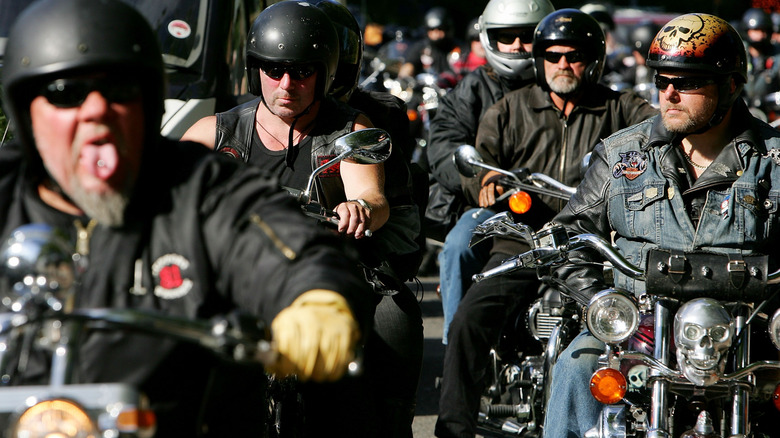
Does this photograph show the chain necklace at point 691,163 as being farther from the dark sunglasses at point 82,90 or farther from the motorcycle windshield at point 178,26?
the motorcycle windshield at point 178,26

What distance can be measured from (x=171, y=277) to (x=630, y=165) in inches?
95.2

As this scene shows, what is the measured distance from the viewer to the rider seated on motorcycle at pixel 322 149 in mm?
4113

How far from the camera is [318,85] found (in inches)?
165

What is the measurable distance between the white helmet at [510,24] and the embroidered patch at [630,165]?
2114 mm

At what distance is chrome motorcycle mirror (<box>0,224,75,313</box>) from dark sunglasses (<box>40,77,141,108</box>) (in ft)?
1.41

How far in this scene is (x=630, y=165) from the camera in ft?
14.3

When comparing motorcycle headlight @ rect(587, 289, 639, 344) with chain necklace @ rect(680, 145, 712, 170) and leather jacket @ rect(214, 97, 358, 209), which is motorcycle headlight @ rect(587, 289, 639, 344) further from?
leather jacket @ rect(214, 97, 358, 209)

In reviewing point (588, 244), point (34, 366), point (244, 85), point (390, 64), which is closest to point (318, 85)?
point (588, 244)

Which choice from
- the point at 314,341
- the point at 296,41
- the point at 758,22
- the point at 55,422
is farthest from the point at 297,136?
the point at 758,22

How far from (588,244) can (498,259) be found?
1.59 metres

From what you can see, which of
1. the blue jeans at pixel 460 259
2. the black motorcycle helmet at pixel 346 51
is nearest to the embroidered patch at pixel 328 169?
the black motorcycle helmet at pixel 346 51

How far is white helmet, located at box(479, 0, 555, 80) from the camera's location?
652 cm

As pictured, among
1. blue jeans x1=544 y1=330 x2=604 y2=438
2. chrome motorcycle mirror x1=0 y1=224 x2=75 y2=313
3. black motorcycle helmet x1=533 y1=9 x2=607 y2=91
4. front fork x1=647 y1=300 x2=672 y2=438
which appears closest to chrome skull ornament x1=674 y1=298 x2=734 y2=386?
front fork x1=647 y1=300 x2=672 y2=438

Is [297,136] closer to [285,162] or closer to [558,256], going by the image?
→ [285,162]
